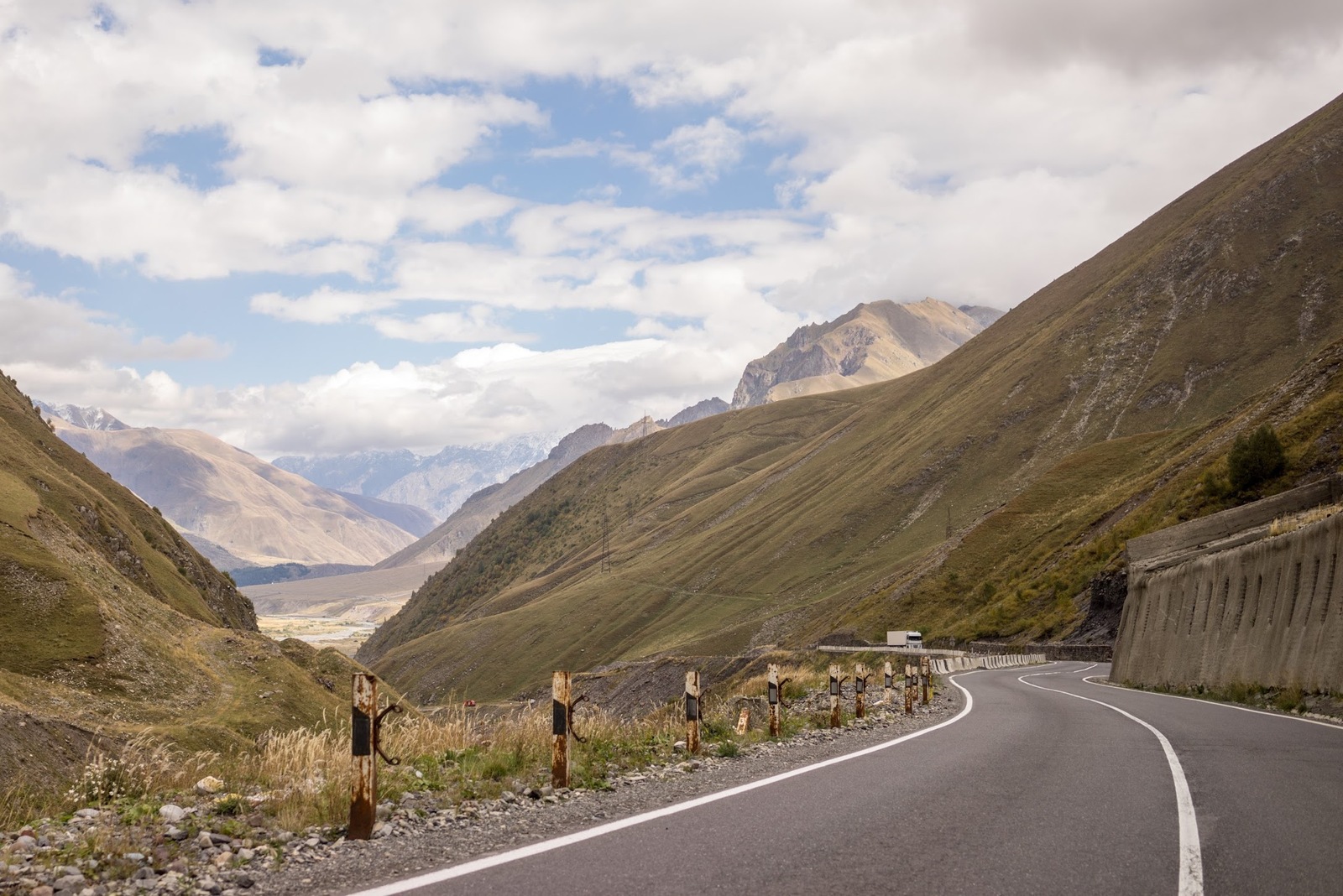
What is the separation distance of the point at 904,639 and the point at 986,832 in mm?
75387

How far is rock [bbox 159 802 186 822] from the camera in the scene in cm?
800

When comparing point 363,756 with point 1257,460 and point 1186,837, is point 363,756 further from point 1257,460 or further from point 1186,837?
point 1257,460

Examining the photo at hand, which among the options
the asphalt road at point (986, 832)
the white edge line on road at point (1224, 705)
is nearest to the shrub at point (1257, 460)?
the white edge line on road at point (1224, 705)

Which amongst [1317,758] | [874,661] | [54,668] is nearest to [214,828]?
[1317,758]

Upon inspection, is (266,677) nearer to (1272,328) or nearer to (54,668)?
(54,668)

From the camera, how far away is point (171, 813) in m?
8.09

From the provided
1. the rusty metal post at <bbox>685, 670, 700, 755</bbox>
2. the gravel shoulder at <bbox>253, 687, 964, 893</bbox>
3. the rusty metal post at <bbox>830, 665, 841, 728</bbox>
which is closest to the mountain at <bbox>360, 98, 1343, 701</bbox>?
the rusty metal post at <bbox>830, 665, 841, 728</bbox>

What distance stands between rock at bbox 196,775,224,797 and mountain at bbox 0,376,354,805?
29.6 ft

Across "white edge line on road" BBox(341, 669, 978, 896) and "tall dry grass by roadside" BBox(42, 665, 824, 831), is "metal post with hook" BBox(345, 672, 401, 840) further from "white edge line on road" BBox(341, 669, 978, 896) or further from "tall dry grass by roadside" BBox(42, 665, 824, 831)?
"white edge line on road" BBox(341, 669, 978, 896)

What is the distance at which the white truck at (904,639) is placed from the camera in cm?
7819

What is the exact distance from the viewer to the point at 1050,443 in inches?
5217

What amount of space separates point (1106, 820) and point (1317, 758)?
242 inches

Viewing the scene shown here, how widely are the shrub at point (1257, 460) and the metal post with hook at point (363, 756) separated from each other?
183 ft

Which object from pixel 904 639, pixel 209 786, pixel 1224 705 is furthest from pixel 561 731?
pixel 904 639
